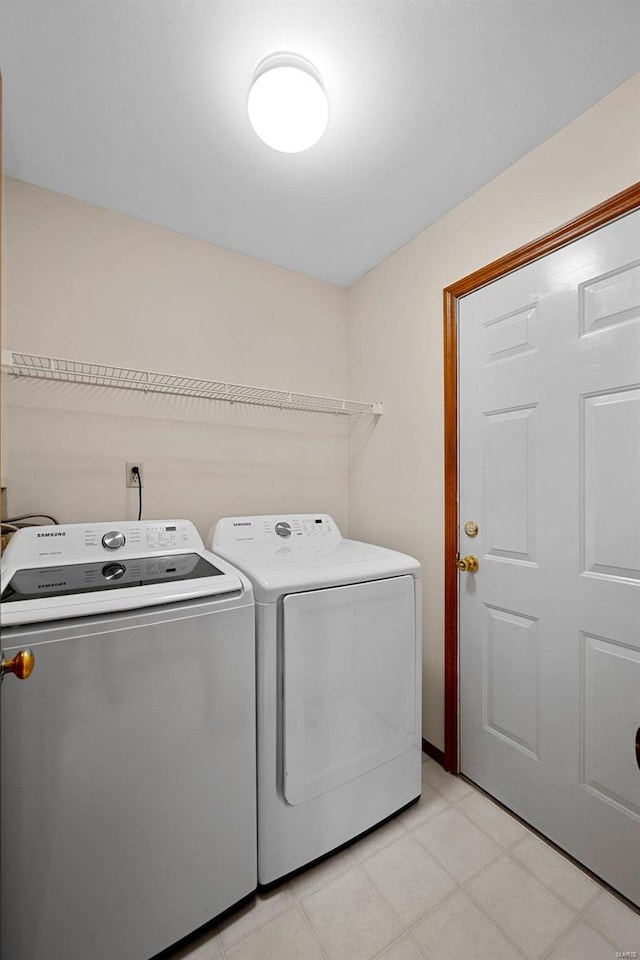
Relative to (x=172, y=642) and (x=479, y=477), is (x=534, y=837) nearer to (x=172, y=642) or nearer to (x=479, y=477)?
(x=479, y=477)

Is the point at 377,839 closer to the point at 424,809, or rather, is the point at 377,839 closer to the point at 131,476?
the point at 424,809

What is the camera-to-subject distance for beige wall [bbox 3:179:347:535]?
171cm

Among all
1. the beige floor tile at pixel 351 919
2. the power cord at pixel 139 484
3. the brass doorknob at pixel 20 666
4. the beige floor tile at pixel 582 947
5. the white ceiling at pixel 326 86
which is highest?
the white ceiling at pixel 326 86

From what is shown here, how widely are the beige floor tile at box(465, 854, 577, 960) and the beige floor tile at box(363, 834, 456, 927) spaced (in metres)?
0.10

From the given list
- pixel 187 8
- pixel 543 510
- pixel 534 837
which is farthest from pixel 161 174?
pixel 534 837

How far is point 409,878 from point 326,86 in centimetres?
251

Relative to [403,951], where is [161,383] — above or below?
above

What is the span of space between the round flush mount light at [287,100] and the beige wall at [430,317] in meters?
0.81

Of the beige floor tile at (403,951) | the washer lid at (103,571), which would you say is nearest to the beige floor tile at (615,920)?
the beige floor tile at (403,951)

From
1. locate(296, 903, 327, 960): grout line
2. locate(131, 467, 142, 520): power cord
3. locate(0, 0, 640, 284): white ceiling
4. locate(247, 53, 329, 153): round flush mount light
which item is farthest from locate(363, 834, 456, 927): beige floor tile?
locate(0, 0, 640, 284): white ceiling

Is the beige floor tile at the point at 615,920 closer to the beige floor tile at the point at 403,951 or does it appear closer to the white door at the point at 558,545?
the white door at the point at 558,545

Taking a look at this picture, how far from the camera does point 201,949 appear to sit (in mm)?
1158

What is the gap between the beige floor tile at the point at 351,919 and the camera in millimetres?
1163

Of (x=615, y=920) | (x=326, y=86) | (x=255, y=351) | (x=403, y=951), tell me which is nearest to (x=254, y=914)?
(x=403, y=951)
